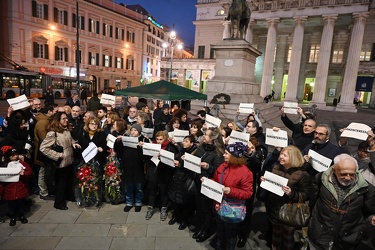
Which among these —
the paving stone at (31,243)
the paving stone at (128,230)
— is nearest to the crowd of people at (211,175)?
the paving stone at (128,230)

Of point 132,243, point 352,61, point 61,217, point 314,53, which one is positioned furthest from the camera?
point 314,53

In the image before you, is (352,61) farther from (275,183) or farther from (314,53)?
(275,183)

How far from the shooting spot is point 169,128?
6.85 meters

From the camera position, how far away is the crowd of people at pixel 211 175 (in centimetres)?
315

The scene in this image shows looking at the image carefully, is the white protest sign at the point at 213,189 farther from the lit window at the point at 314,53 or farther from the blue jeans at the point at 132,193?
the lit window at the point at 314,53

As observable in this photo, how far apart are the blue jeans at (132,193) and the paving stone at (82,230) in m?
0.77

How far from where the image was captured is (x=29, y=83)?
89.1 ft

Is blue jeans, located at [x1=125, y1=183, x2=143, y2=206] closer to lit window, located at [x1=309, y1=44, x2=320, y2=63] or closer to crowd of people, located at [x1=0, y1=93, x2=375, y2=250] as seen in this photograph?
crowd of people, located at [x1=0, y1=93, x2=375, y2=250]

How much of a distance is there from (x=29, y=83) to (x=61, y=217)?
27.2 metres

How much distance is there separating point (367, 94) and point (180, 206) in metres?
44.8

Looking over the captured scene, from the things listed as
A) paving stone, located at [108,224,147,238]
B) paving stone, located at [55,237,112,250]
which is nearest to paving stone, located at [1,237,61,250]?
paving stone, located at [55,237,112,250]

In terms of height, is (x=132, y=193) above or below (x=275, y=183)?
below

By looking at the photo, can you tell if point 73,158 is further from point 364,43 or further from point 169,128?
point 364,43

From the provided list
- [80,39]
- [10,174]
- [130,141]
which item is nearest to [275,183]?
[130,141]
